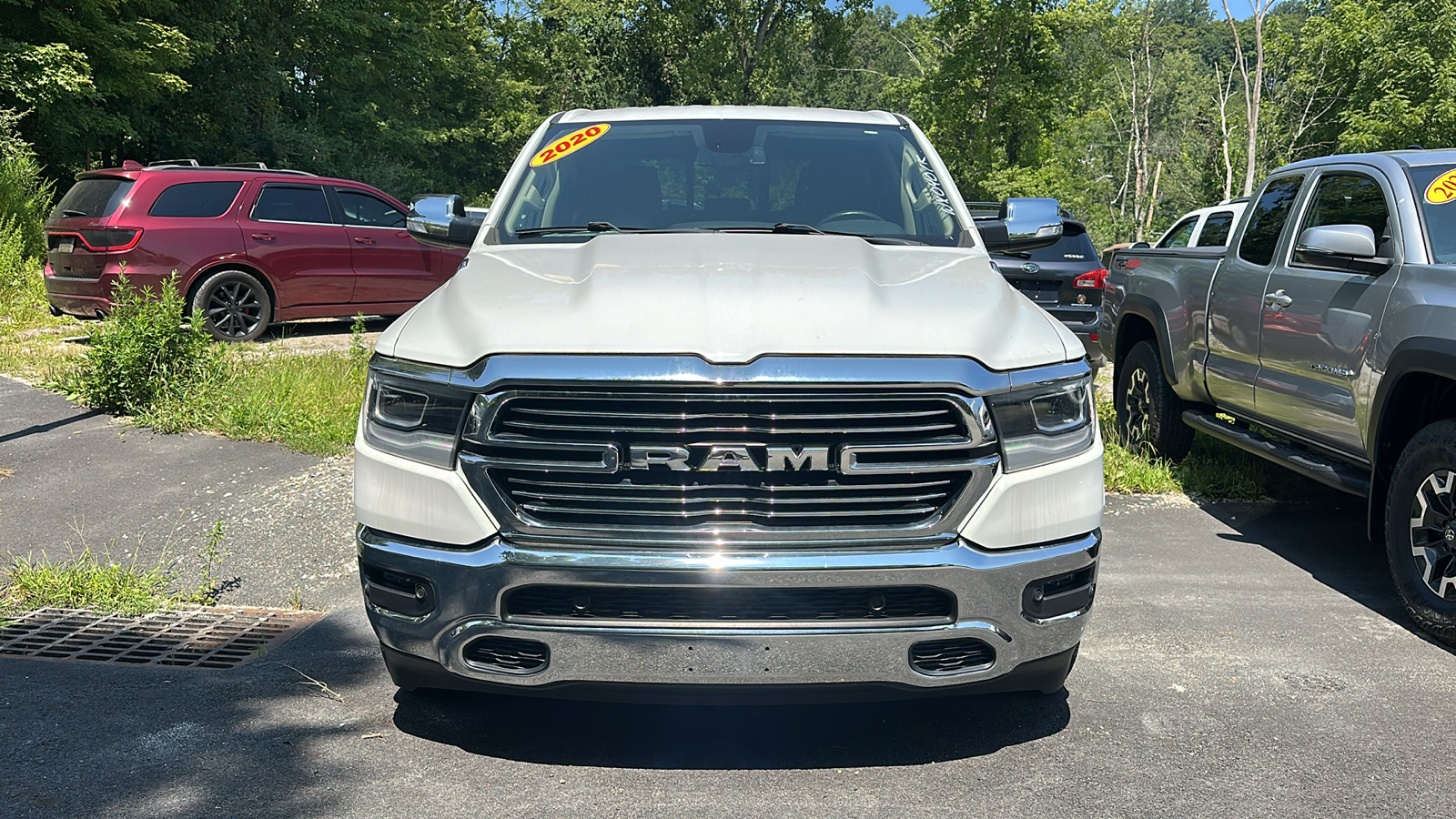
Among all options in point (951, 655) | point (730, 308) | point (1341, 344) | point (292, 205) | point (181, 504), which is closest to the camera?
point (951, 655)

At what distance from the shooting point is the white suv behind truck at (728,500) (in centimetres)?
298

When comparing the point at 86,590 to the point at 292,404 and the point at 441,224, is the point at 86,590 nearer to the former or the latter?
the point at 441,224

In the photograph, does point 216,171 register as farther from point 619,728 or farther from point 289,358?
point 619,728

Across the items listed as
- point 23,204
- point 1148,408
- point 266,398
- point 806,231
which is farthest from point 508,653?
point 23,204

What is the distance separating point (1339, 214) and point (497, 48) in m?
45.0

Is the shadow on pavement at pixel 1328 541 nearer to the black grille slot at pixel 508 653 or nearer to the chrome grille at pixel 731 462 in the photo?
the chrome grille at pixel 731 462

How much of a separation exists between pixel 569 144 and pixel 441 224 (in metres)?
0.61

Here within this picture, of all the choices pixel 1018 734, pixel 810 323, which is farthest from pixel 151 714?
pixel 1018 734

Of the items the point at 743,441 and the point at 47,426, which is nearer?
the point at 743,441

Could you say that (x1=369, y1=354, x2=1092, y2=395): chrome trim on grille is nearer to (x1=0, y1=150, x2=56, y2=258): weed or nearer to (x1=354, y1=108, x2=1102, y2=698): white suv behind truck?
(x1=354, y1=108, x2=1102, y2=698): white suv behind truck

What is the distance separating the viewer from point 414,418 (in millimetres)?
3164

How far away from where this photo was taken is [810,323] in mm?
3139

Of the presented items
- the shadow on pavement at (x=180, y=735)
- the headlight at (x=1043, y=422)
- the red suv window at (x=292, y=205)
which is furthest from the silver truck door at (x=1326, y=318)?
the red suv window at (x=292, y=205)

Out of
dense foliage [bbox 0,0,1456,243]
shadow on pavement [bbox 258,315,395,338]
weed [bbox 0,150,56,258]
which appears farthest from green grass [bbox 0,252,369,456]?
dense foliage [bbox 0,0,1456,243]
